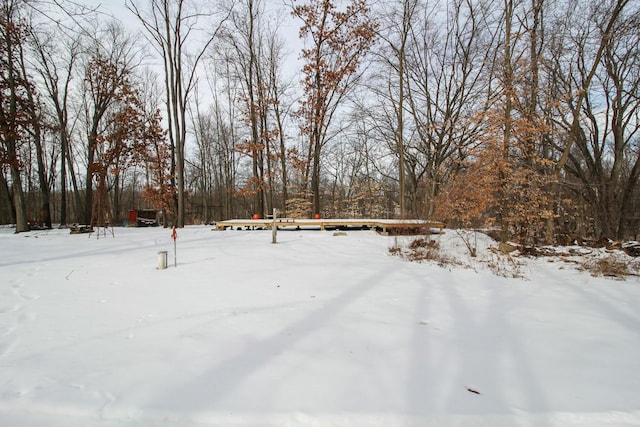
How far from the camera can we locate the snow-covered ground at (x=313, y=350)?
62.5 inches

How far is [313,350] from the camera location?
2273mm

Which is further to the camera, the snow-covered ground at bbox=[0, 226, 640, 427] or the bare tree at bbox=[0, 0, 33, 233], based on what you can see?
the bare tree at bbox=[0, 0, 33, 233]

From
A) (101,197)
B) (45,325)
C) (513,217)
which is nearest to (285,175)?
(101,197)

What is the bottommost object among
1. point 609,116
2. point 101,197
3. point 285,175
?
point 101,197

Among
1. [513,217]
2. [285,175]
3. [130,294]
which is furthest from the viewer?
[285,175]

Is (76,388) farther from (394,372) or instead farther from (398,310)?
(398,310)

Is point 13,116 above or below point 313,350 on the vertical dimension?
above

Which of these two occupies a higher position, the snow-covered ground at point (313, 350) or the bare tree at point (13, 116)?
the bare tree at point (13, 116)

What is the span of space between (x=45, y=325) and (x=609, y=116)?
54.7ft

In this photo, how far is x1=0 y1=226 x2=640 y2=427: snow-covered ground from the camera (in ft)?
5.21

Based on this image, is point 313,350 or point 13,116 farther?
point 13,116

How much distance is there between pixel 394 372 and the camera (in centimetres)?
197

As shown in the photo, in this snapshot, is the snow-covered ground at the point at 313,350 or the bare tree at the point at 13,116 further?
the bare tree at the point at 13,116

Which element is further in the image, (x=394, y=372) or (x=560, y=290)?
(x=560, y=290)
